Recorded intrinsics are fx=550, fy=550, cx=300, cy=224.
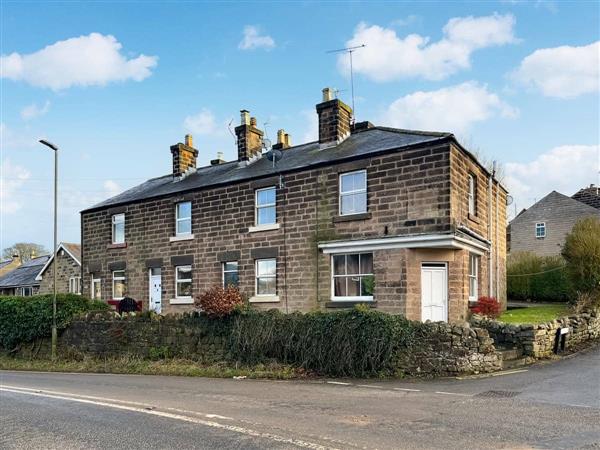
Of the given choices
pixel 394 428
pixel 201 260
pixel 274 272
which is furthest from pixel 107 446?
pixel 201 260

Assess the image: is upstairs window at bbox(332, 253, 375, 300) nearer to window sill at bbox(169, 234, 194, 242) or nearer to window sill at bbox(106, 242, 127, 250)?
window sill at bbox(169, 234, 194, 242)

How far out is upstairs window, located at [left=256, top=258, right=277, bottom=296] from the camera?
2023cm

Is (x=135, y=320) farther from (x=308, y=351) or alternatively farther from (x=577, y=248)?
(x=577, y=248)

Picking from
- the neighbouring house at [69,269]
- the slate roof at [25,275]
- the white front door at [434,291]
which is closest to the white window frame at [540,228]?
the white front door at [434,291]

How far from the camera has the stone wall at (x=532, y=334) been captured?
15.3 metres

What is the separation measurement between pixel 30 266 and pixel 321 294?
40.3 metres

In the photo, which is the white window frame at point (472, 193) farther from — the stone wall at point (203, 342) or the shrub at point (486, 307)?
the stone wall at point (203, 342)

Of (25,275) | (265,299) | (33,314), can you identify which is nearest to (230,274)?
(265,299)

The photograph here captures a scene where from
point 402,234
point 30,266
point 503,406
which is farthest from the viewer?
point 30,266

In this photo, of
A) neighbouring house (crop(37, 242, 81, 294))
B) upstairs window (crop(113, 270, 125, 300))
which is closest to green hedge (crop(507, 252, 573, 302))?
upstairs window (crop(113, 270, 125, 300))

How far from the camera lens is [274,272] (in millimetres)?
20219

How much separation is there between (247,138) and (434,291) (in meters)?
11.1

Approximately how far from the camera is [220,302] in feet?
52.9

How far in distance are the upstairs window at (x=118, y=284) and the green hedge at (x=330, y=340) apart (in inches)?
458
